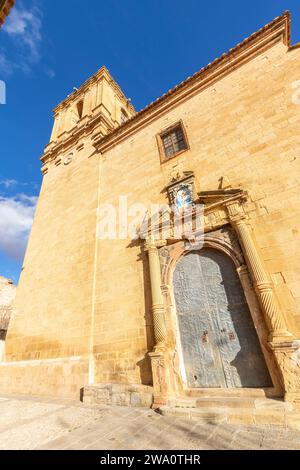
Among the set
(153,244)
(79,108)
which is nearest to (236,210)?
(153,244)

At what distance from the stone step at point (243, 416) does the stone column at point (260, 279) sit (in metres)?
1.03

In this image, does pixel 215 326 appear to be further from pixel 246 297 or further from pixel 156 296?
pixel 156 296

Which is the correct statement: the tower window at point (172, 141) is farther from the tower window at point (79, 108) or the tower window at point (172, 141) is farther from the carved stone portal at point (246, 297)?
the tower window at point (79, 108)

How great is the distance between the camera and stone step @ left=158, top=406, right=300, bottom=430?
3113 mm

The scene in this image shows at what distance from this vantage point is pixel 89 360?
5789 millimetres

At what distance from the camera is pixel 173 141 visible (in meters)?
7.92

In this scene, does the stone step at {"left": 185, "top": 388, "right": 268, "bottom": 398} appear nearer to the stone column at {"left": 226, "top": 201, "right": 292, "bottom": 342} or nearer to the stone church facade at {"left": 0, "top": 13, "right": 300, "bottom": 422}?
the stone church facade at {"left": 0, "top": 13, "right": 300, "bottom": 422}

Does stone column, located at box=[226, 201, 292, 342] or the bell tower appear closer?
stone column, located at box=[226, 201, 292, 342]

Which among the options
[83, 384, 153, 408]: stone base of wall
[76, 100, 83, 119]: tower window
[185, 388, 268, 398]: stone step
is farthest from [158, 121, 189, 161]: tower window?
[76, 100, 83, 119]: tower window

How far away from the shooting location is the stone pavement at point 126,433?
2711mm

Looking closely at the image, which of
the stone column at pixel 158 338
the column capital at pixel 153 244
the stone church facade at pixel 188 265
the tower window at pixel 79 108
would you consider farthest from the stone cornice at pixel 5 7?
the tower window at pixel 79 108

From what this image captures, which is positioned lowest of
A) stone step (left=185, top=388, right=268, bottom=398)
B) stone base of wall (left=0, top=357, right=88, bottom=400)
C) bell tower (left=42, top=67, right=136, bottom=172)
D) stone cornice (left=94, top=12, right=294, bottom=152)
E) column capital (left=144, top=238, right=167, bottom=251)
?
stone step (left=185, top=388, right=268, bottom=398)

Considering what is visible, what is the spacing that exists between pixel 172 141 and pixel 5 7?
521 centimetres

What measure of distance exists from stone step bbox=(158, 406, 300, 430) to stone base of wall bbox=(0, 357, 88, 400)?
300 centimetres
